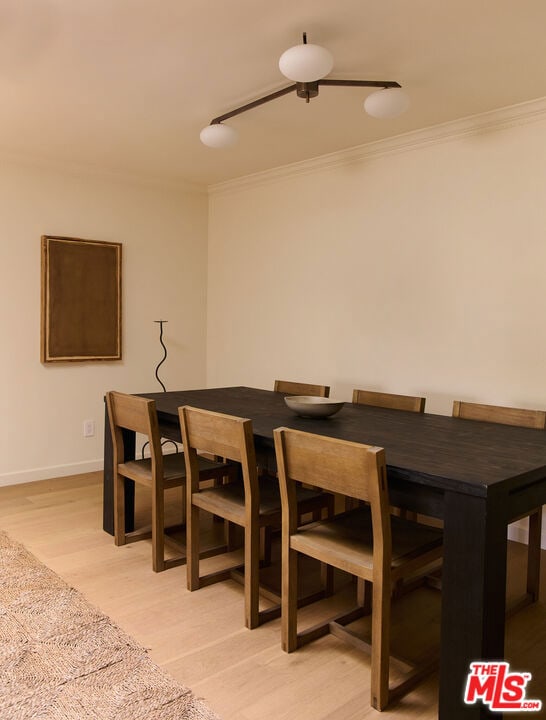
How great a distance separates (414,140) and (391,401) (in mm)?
1703

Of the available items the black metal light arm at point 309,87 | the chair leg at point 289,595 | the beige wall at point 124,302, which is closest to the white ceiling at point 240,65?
the black metal light arm at point 309,87

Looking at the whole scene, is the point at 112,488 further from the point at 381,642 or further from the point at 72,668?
the point at 381,642

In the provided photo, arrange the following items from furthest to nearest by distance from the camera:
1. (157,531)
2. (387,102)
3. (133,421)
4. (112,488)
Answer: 1. (112,488)
2. (133,421)
3. (157,531)
4. (387,102)

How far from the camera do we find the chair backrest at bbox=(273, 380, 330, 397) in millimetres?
3309

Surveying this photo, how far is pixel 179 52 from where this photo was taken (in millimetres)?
2475

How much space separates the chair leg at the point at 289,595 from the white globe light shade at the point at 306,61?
174cm

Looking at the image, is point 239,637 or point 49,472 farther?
point 49,472

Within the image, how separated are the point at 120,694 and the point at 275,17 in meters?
2.46

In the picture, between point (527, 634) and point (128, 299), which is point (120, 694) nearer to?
point (527, 634)

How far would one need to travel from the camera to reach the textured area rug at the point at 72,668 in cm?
170

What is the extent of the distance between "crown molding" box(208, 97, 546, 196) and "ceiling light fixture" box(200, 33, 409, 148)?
0.70m

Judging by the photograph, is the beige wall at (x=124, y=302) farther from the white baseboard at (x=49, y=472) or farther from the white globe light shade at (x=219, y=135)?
the white globe light shade at (x=219, y=135)

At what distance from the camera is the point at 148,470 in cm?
284

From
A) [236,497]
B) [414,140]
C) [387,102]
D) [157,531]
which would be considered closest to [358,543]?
[236,497]
